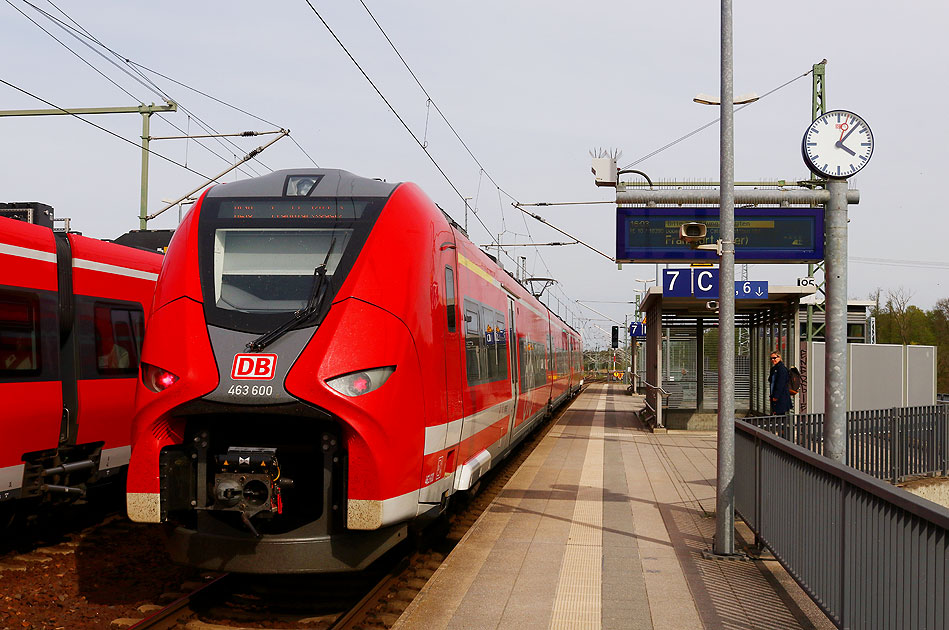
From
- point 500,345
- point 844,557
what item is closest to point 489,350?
point 500,345

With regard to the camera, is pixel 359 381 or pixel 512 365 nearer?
pixel 359 381

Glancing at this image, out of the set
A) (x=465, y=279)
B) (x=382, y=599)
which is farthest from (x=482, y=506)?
(x=382, y=599)

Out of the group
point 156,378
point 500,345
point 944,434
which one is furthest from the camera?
point 944,434

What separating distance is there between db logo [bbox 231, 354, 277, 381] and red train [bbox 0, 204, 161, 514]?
222 centimetres

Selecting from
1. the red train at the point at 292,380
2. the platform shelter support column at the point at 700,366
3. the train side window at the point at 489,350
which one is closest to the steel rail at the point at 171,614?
the red train at the point at 292,380

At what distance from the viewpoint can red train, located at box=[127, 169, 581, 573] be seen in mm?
6305

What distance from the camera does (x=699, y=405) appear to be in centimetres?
2348

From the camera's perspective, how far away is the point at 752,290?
20.7 meters

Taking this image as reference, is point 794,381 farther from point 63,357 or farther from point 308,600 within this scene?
point 63,357

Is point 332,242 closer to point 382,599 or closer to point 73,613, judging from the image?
point 382,599

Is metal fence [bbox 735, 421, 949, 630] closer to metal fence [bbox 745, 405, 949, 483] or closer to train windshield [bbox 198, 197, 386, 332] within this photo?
train windshield [bbox 198, 197, 386, 332]

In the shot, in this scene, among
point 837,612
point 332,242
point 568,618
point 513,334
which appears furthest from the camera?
point 513,334

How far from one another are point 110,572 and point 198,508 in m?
2.56

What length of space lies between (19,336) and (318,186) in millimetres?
3432
